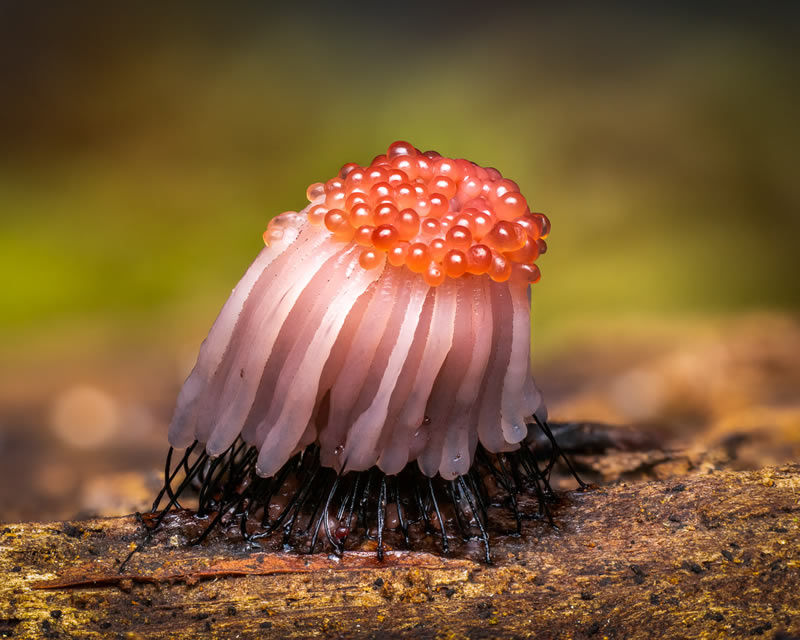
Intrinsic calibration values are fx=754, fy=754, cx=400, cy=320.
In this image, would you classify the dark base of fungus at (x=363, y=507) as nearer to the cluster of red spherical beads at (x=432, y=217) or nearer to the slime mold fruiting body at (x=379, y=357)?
the slime mold fruiting body at (x=379, y=357)

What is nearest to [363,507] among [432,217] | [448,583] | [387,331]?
[448,583]

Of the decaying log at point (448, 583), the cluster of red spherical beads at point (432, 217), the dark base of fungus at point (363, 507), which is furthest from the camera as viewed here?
the dark base of fungus at point (363, 507)

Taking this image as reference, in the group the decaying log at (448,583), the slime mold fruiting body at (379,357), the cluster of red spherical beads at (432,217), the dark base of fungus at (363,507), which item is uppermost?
the cluster of red spherical beads at (432,217)

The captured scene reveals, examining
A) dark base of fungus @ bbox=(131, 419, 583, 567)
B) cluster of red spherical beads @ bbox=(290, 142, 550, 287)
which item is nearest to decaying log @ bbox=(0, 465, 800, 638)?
dark base of fungus @ bbox=(131, 419, 583, 567)

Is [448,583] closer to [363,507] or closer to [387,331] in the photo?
[363,507]

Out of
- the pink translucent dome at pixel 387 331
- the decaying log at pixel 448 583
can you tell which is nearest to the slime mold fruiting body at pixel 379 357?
the pink translucent dome at pixel 387 331

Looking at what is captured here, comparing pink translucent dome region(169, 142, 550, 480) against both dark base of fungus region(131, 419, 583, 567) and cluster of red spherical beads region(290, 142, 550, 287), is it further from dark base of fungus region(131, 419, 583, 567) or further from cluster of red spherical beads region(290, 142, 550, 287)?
dark base of fungus region(131, 419, 583, 567)
